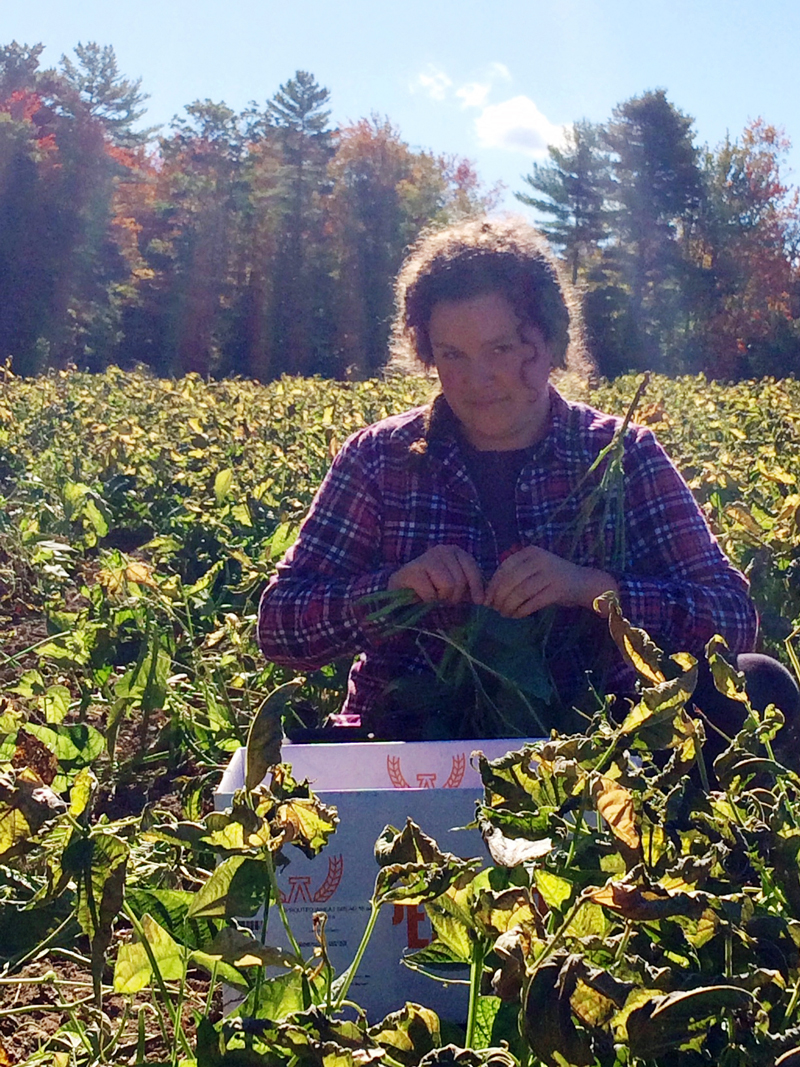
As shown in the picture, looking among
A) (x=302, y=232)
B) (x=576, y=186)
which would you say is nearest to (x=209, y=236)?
(x=302, y=232)

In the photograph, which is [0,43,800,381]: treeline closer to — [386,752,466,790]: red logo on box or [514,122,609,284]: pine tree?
[514,122,609,284]: pine tree

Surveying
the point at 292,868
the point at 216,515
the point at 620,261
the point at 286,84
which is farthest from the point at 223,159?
the point at 292,868

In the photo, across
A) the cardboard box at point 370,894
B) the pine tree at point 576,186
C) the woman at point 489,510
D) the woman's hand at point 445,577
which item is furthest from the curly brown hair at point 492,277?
the pine tree at point 576,186

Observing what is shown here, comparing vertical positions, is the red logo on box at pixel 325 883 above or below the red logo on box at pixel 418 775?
below

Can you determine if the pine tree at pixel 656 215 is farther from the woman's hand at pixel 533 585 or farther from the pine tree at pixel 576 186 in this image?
the woman's hand at pixel 533 585

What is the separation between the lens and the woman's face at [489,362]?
2092 millimetres

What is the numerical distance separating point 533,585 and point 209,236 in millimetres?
31398

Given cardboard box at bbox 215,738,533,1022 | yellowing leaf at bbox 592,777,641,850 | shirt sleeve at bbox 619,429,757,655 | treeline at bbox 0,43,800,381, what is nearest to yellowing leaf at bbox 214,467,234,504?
shirt sleeve at bbox 619,429,757,655

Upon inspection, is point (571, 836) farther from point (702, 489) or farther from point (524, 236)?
point (702, 489)

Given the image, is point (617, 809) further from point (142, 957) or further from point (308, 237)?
point (308, 237)

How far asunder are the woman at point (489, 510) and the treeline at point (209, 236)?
25.3m

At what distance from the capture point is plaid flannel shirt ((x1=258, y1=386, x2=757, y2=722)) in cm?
201

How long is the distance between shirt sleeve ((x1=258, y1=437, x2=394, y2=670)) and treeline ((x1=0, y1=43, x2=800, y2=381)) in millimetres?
24092

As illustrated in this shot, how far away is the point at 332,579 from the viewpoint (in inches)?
85.3
